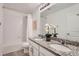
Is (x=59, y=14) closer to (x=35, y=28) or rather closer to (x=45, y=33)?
(x=45, y=33)

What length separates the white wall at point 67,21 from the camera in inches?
68.1

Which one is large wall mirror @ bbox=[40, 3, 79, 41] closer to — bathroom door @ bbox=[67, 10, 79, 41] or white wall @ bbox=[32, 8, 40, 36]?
bathroom door @ bbox=[67, 10, 79, 41]

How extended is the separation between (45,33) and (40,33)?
0.23 m

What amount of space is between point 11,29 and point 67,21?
4.06ft

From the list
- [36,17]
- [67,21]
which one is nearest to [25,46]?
[36,17]

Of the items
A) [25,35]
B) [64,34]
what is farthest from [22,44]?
[64,34]

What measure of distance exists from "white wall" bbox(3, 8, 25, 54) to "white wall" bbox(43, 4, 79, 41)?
0.70m

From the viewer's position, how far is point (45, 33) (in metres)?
2.29

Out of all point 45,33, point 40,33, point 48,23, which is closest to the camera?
point 48,23

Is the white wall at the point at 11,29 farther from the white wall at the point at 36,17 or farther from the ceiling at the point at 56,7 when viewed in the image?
the ceiling at the point at 56,7

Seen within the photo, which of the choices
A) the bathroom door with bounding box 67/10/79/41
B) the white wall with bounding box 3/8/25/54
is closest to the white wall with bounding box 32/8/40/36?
→ the white wall with bounding box 3/8/25/54

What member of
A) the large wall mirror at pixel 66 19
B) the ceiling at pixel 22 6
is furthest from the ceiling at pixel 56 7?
the ceiling at pixel 22 6

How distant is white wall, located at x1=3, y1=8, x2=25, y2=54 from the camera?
2.01 metres

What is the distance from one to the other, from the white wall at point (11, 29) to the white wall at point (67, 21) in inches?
27.6
